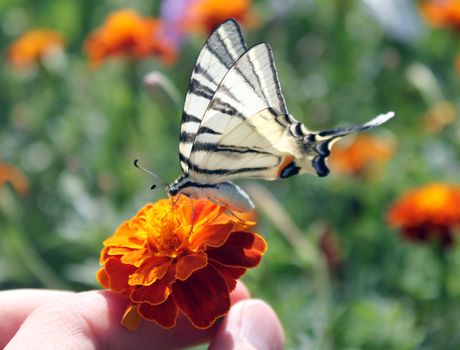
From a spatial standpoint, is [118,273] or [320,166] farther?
[320,166]

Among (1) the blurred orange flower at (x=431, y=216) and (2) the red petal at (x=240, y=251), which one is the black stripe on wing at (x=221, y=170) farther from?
(1) the blurred orange flower at (x=431, y=216)

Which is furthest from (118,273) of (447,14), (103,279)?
(447,14)

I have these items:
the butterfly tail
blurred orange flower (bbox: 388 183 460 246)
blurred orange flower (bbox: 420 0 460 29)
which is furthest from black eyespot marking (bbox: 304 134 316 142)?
blurred orange flower (bbox: 420 0 460 29)

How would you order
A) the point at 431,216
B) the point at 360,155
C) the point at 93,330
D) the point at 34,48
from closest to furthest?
the point at 93,330 → the point at 431,216 → the point at 360,155 → the point at 34,48

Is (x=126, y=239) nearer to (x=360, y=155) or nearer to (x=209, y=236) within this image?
(x=209, y=236)

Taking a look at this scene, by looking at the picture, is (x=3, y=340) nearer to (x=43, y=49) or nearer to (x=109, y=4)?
(x=43, y=49)

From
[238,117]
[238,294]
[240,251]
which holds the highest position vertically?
[238,117]

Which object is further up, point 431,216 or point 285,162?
point 285,162

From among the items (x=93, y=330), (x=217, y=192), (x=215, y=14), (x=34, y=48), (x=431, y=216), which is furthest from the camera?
(x=34, y=48)
